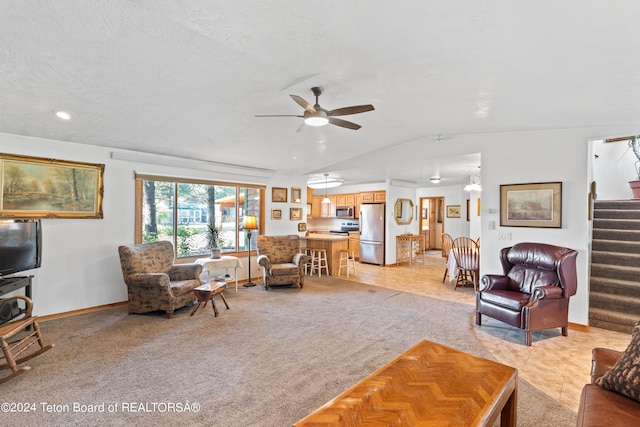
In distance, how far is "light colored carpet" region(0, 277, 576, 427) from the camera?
207 cm

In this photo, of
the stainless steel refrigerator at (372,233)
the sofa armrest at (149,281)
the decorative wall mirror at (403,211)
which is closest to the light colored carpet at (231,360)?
the sofa armrest at (149,281)

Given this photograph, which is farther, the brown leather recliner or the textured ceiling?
A: the brown leather recliner

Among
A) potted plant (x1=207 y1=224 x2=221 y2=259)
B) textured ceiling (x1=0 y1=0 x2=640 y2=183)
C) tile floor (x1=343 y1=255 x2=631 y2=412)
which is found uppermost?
textured ceiling (x1=0 y1=0 x2=640 y2=183)

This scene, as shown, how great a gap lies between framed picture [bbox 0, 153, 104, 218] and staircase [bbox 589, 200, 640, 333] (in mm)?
6932

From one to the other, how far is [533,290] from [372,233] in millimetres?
4792

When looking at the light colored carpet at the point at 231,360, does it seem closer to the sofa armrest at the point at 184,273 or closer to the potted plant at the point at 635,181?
the sofa armrest at the point at 184,273

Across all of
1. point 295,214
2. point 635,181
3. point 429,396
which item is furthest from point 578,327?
point 295,214

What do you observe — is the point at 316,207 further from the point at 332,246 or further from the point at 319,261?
the point at 319,261

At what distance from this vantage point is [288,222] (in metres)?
6.80

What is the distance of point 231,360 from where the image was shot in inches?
109

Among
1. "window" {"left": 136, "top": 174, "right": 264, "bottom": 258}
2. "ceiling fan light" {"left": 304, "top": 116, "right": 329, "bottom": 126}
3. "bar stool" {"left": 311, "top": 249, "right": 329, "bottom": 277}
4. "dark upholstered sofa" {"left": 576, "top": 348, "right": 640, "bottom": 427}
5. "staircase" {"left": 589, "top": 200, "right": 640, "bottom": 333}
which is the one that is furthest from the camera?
"bar stool" {"left": 311, "top": 249, "right": 329, "bottom": 277}

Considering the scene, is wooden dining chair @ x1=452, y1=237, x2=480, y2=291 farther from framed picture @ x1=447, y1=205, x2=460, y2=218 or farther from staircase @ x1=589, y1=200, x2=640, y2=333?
framed picture @ x1=447, y1=205, x2=460, y2=218

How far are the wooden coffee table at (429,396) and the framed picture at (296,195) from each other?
5.17 m

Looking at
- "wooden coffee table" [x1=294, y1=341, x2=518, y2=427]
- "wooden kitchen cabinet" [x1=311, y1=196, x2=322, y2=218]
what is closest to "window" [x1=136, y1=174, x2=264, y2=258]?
"wooden kitchen cabinet" [x1=311, y1=196, x2=322, y2=218]
